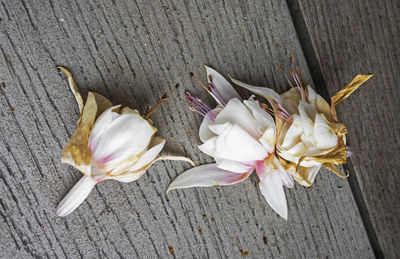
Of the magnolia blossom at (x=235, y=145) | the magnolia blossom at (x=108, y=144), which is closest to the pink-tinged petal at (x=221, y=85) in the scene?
the magnolia blossom at (x=235, y=145)

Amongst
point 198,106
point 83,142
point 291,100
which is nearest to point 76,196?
point 83,142

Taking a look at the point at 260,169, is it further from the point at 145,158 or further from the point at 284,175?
the point at 145,158

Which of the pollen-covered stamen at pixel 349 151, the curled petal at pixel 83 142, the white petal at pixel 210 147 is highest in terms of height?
the curled petal at pixel 83 142

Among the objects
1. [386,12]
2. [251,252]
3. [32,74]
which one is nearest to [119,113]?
[32,74]

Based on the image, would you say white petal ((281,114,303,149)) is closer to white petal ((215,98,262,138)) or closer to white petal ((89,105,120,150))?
Answer: white petal ((215,98,262,138))

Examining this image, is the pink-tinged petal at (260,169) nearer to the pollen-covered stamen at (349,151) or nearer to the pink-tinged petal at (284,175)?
the pink-tinged petal at (284,175)

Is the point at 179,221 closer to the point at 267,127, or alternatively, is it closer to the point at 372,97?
the point at 267,127

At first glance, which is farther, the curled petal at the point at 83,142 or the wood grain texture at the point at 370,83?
the wood grain texture at the point at 370,83
